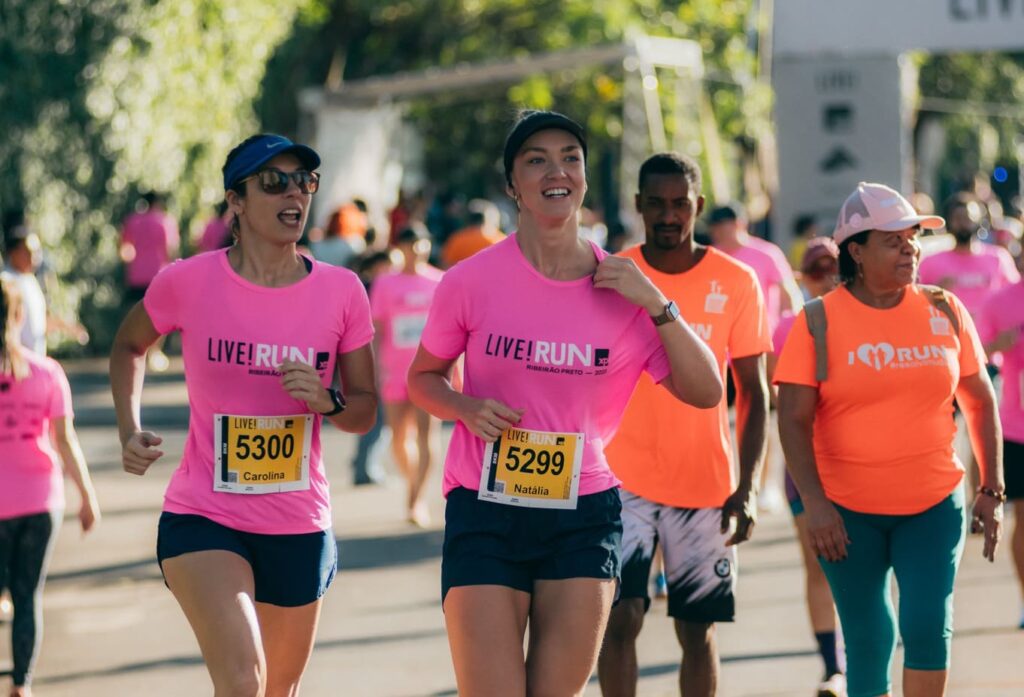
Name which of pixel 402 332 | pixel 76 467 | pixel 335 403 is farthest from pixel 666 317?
pixel 402 332

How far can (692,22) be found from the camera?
33.1 m

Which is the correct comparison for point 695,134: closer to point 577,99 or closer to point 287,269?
point 577,99

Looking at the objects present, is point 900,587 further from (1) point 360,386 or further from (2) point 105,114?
(2) point 105,114

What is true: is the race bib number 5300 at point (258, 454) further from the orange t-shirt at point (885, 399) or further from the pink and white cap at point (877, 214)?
the pink and white cap at point (877, 214)

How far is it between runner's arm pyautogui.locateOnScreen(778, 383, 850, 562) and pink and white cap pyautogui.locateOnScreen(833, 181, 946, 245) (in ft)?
1.72

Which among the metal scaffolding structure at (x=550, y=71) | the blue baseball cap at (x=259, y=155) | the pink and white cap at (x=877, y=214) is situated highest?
the metal scaffolding structure at (x=550, y=71)

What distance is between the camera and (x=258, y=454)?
5.27 metres

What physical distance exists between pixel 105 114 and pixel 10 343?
51.5 ft

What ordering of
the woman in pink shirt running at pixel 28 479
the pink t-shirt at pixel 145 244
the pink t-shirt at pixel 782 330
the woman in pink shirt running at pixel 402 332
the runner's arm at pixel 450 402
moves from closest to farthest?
1. the runner's arm at pixel 450 402
2. the woman in pink shirt running at pixel 28 479
3. the pink t-shirt at pixel 782 330
4. the woman in pink shirt running at pixel 402 332
5. the pink t-shirt at pixel 145 244

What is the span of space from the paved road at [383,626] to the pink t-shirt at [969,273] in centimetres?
153

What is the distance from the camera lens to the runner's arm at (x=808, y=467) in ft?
19.0

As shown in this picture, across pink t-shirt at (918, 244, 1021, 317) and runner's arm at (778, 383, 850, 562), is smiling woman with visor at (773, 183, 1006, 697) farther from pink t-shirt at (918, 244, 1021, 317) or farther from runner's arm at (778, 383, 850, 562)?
pink t-shirt at (918, 244, 1021, 317)

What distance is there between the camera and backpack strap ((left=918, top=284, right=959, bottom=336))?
5.96 metres

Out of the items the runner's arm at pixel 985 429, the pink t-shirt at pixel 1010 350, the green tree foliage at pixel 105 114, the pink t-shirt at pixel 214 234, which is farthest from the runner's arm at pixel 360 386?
the green tree foliage at pixel 105 114
